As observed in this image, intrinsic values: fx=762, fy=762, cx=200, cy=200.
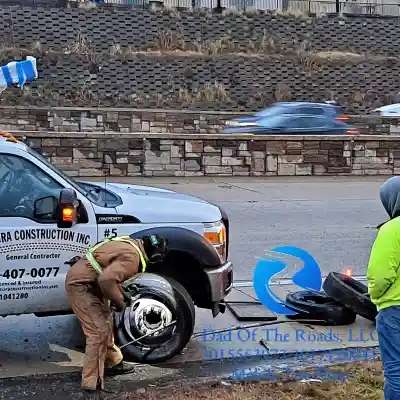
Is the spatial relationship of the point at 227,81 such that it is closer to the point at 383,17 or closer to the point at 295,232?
the point at 383,17

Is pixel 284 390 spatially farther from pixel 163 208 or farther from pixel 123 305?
pixel 163 208

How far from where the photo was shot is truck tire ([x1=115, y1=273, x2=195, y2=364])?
6.07 m

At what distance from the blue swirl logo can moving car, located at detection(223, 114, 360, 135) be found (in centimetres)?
1339

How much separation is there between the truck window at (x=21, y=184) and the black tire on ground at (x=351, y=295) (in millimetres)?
2915

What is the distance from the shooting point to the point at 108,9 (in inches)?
1583

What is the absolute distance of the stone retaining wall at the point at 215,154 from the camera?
18.4 meters

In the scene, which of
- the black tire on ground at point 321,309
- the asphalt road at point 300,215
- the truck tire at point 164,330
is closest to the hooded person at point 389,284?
the truck tire at point 164,330

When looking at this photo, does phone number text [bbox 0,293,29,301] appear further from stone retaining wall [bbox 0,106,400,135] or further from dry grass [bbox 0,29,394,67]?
dry grass [bbox 0,29,394,67]

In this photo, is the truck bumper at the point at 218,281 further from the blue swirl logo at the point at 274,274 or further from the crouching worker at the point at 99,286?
the blue swirl logo at the point at 274,274

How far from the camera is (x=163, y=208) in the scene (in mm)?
6352

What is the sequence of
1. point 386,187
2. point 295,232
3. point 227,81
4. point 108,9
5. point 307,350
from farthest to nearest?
point 108,9 → point 227,81 → point 295,232 → point 307,350 → point 386,187

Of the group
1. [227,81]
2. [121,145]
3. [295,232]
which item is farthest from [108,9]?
[295,232]

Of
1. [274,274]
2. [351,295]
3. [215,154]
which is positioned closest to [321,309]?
[351,295]

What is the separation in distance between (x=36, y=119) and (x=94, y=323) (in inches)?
835
